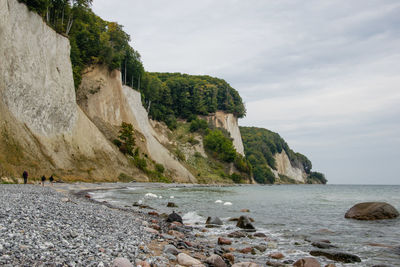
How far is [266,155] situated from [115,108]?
9294 cm

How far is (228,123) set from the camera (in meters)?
103

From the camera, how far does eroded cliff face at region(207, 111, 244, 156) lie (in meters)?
100

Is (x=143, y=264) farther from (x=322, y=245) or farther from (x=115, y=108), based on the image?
(x=115, y=108)

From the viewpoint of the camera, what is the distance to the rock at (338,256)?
26.1ft

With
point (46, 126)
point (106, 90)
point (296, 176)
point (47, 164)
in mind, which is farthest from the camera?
point (296, 176)

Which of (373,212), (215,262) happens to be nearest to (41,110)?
(215,262)

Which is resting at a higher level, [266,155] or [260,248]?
[266,155]

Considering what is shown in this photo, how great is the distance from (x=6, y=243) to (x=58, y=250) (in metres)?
0.79

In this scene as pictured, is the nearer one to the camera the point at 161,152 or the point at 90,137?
the point at 90,137

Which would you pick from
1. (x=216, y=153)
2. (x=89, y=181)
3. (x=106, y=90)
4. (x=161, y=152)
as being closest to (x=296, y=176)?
(x=216, y=153)

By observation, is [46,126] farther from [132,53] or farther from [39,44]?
[132,53]

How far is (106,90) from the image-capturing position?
5150cm

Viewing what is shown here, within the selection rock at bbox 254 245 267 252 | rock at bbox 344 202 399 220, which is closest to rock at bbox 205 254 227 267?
rock at bbox 254 245 267 252

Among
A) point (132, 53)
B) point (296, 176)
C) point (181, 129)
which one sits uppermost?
point (132, 53)
